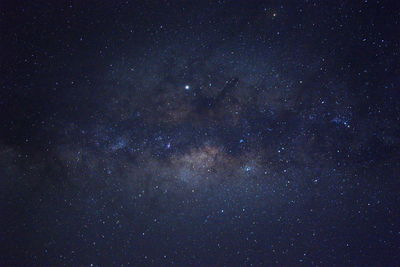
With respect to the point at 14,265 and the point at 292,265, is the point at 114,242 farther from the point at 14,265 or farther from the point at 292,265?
the point at 292,265

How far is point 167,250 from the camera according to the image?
A: 960 cm

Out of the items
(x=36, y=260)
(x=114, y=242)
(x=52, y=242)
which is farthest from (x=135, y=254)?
(x=36, y=260)

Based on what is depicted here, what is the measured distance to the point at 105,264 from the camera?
1031 centimetres

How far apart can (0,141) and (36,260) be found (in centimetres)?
578

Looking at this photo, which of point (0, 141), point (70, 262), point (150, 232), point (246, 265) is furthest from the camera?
point (246, 265)

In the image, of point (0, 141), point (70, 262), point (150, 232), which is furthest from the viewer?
point (70, 262)

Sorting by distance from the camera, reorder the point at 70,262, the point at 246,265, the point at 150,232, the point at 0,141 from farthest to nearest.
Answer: the point at 246,265 < the point at 70,262 < the point at 150,232 < the point at 0,141

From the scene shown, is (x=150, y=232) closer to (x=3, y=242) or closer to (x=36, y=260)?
(x=36, y=260)

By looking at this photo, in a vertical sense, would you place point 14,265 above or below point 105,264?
above

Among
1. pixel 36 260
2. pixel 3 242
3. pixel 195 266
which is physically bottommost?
pixel 195 266

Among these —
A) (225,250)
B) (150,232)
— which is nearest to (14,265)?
(150,232)

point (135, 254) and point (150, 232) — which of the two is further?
point (135, 254)

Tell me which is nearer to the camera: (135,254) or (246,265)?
(135,254)

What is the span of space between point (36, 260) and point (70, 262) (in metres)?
1.51
